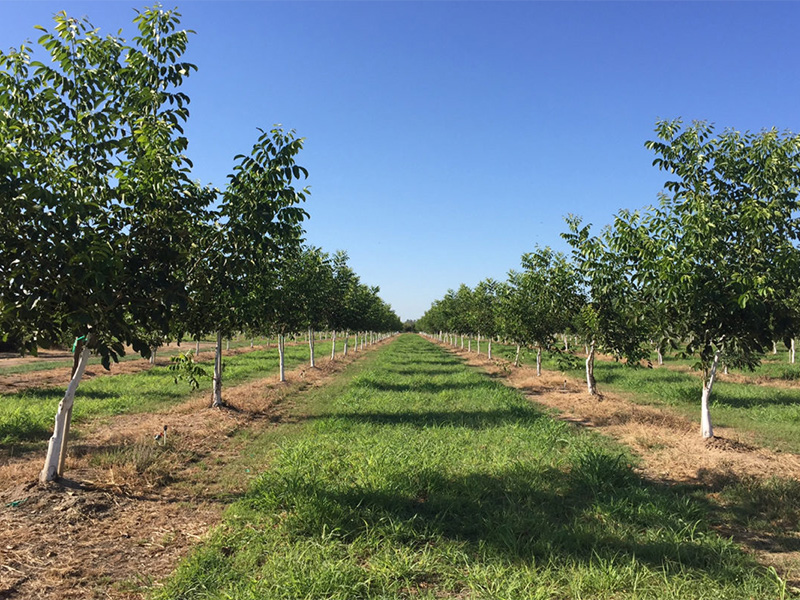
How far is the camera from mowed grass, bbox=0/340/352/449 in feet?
35.2

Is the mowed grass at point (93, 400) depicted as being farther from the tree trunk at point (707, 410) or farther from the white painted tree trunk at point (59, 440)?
the tree trunk at point (707, 410)

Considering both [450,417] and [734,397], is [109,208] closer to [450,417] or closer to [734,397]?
[450,417]

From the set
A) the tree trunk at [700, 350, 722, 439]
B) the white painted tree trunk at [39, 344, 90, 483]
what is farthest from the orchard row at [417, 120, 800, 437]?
the white painted tree trunk at [39, 344, 90, 483]

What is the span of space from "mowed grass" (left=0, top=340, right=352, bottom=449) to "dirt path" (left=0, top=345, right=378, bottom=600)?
49.2 inches

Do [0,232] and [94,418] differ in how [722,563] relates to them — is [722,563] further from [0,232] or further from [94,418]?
[94,418]

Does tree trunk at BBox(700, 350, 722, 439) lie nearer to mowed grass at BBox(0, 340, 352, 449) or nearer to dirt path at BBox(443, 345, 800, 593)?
dirt path at BBox(443, 345, 800, 593)

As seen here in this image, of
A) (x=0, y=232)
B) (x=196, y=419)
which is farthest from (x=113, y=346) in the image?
(x=196, y=419)

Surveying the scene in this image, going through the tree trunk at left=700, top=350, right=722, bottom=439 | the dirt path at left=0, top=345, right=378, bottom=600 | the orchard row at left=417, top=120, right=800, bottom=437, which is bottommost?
the dirt path at left=0, top=345, right=378, bottom=600

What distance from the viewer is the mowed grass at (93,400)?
423 inches

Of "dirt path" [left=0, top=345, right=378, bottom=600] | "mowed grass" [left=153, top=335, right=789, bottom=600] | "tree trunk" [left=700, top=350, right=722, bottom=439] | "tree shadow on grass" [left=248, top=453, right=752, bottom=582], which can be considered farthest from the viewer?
"tree trunk" [left=700, top=350, right=722, bottom=439]

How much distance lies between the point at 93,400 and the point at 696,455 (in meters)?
16.1

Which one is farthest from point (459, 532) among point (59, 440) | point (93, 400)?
point (93, 400)

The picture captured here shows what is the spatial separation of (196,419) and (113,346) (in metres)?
6.73

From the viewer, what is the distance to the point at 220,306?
12898 mm
